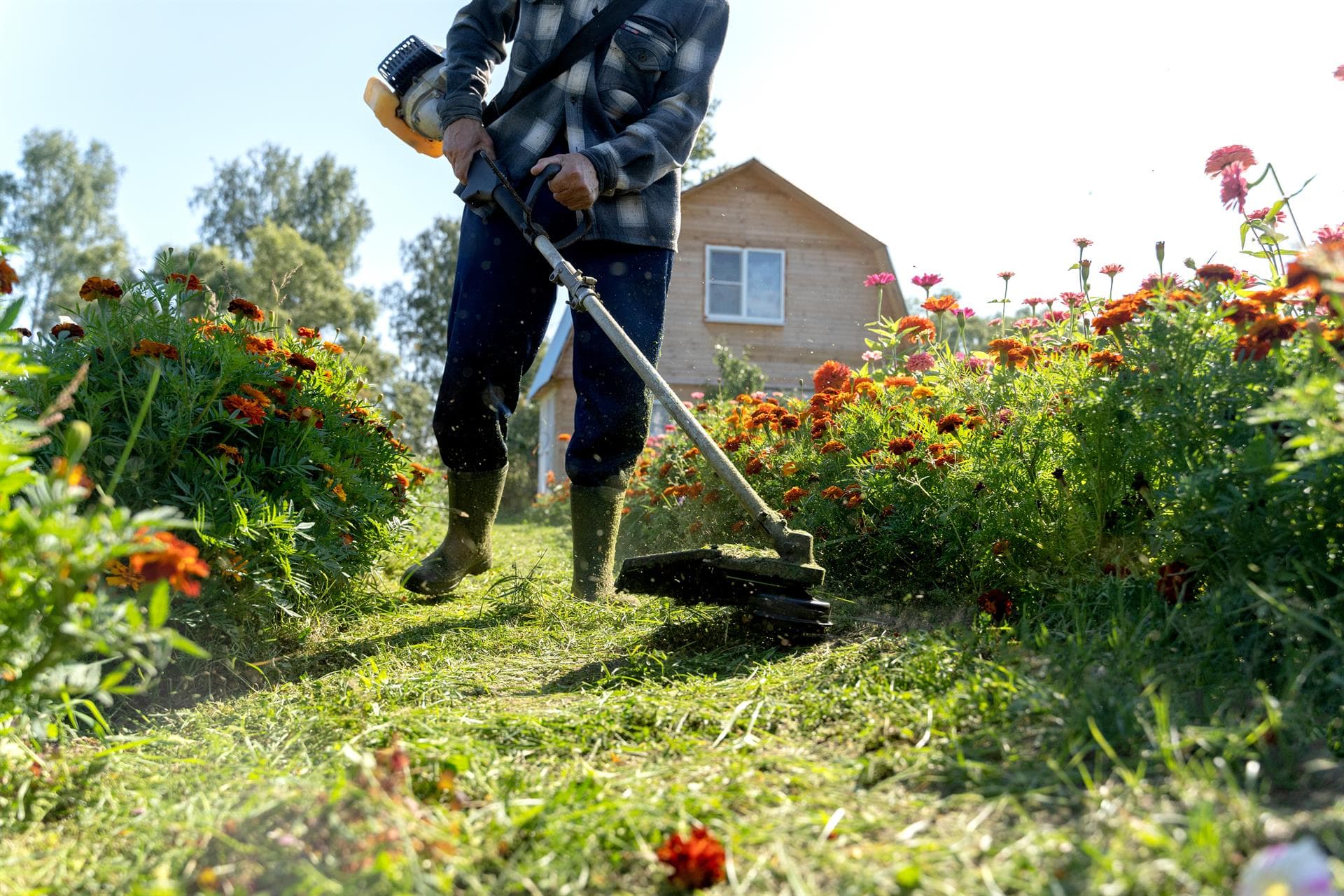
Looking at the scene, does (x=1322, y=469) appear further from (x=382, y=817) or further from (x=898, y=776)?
(x=382, y=817)

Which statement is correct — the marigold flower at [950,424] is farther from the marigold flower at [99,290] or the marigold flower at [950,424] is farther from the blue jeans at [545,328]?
the marigold flower at [99,290]

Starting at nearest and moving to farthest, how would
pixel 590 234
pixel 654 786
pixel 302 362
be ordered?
1. pixel 654 786
2. pixel 302 362
3. pixel 590 234

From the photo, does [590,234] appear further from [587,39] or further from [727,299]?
[727,299]

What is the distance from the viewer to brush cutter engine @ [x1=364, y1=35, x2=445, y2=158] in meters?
3.47

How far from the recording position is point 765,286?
1552 centimetres

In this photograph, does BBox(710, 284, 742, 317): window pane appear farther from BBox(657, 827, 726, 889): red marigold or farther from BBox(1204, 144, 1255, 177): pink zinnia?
BBox(657, 827, 726, 889): red marigold

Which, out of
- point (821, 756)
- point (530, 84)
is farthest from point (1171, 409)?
point (530, 84)

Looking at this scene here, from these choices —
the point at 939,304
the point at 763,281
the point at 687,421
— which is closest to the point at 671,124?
the point at 687,421

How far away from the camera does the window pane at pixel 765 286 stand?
610 inches

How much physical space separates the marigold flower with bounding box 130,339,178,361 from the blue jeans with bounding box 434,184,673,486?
0.80 m

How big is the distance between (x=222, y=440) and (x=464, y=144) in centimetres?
123

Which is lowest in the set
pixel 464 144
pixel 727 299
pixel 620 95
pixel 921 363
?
pixel 921 363

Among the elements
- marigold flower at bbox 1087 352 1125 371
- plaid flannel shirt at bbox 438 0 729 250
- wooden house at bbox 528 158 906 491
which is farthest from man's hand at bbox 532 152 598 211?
wooden house at bbox 528 158 906 491

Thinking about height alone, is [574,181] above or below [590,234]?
above
